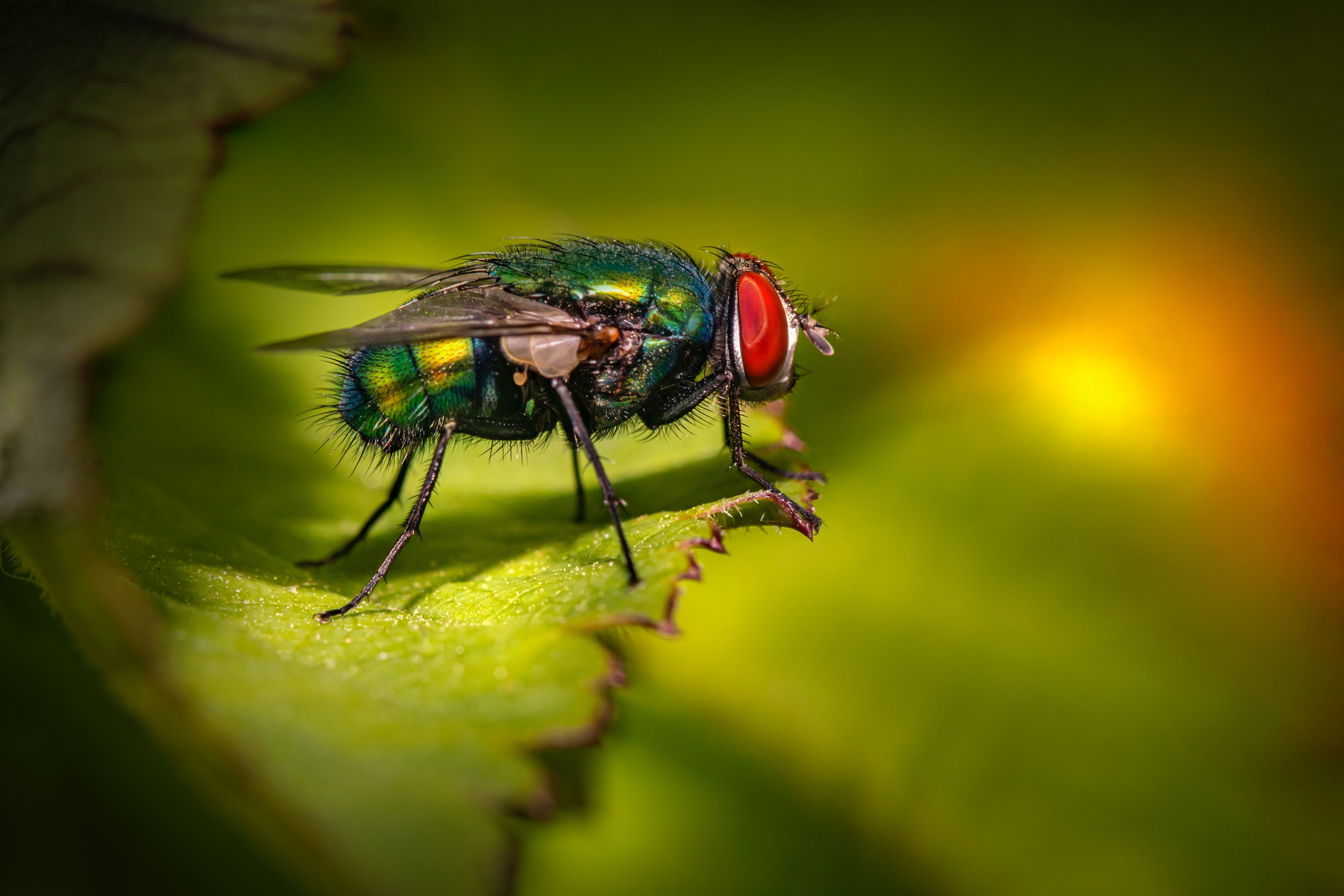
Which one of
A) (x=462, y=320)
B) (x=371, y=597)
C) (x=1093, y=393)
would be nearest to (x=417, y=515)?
(x=371, y=597)

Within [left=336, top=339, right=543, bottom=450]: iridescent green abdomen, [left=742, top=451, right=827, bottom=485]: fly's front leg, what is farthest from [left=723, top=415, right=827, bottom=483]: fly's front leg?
[left=336, top=339, right=543, bottom=450]: iridescent green abdomen

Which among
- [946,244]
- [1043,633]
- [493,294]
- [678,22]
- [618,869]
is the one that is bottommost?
[618,869]

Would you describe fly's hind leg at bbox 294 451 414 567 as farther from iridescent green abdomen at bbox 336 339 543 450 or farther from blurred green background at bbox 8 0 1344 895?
blurred green background at bbox 8 0 1344 895

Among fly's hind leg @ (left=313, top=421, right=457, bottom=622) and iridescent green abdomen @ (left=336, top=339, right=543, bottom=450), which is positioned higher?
iridescent green abdomen @ (left=336, top=339, right=543, bottom=450)

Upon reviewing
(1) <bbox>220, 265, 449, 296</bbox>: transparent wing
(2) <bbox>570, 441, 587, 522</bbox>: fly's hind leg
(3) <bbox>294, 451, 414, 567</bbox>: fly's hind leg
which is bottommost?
(3) <bbox>294, 451, 414, 567</bbox>: fly's hind leg

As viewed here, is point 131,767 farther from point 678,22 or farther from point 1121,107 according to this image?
point 1121,107

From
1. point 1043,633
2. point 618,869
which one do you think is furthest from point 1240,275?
point 618,869

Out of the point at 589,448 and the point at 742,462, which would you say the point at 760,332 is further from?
the point at 589,448
